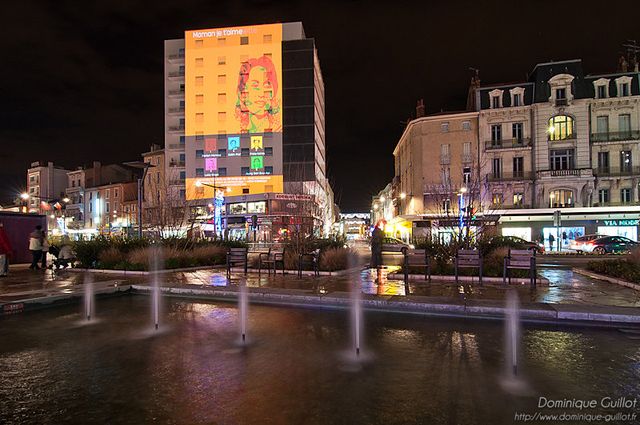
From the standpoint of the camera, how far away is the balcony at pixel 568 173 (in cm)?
4275

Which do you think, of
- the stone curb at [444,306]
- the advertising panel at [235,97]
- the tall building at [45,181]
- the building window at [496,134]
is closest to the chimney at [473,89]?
the building window at [496,134]

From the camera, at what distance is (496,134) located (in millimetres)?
46219

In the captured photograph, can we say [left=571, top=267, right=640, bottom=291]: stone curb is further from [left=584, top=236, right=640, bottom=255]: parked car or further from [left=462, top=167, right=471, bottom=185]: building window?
[left=584, top=236, right=640, bottom=255]: parked car

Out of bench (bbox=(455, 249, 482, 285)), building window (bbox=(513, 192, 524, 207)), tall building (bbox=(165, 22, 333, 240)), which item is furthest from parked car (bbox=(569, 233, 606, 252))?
tall building (bbox=(165, 22, 333, 240))

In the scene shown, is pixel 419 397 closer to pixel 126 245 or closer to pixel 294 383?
pixel 294 383

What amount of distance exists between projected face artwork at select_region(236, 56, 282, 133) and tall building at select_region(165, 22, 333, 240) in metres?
0.17

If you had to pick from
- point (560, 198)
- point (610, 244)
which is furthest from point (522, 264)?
point (560, 198)

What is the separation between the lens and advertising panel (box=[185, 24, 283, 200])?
72250 millimetres

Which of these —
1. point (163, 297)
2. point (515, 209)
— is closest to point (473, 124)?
point (515, 209)

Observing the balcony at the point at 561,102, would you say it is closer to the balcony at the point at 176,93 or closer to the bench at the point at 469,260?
the bench at the point at 469,260

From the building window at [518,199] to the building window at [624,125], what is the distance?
11044 mm

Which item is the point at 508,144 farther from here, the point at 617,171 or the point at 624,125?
the point at 624,125

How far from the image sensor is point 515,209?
44.6 m

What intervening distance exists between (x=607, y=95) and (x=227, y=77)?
56.1 m
